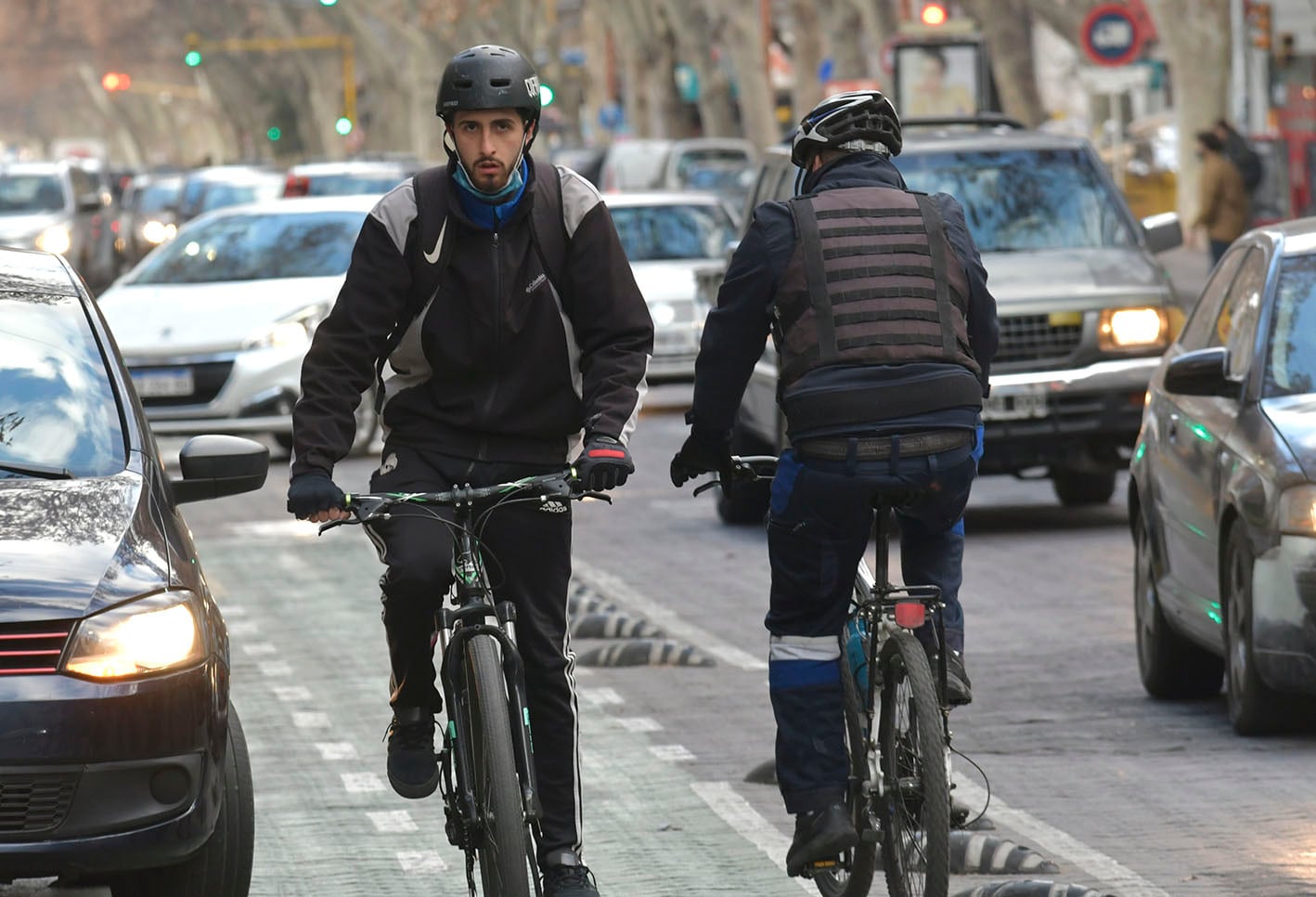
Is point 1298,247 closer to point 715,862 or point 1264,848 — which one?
point 1264,848

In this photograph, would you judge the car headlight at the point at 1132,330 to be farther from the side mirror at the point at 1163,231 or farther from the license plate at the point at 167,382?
the license plate at the point at 167,382

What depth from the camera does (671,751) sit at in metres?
8.59

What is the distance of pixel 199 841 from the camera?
18.5ft

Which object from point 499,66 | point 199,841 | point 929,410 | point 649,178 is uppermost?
point 499,66

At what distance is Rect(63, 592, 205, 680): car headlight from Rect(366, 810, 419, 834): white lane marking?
1.84 m

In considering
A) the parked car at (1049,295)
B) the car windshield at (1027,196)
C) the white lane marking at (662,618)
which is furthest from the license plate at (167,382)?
the car windshield at (1027,196)

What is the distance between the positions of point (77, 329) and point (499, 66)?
153cm

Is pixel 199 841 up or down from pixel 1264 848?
up

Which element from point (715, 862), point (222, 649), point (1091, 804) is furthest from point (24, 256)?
point (1091, 804)

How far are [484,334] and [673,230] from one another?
1805 centimetres

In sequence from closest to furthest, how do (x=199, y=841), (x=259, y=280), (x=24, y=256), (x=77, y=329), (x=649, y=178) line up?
1. (x=199, y=841)
2. (x=77, y=329)
3. (x=24, y=256)
4. (x=259, y=280)
5. (x=649, y=178)

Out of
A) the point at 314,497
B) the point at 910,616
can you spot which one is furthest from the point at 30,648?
the point at 910,616

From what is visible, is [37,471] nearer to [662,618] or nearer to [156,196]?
[662,618]

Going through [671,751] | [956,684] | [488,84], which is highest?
[488,84]
